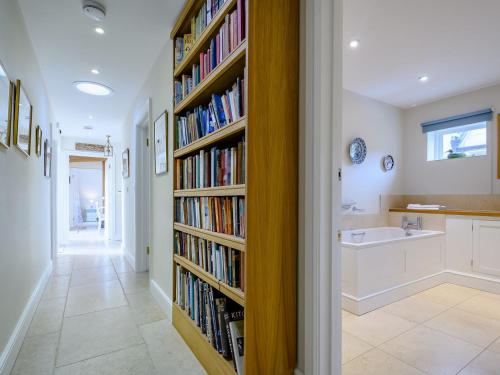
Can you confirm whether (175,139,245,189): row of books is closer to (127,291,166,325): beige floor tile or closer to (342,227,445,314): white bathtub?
(127,291,166,325): beige floor tile

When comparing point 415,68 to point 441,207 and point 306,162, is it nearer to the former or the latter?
point 441,207

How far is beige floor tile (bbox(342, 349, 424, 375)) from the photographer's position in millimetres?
1544

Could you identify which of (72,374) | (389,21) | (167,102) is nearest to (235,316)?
(72,374)

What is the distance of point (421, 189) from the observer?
4.15 metres

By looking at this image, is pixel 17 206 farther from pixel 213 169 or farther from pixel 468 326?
pixel 468 326

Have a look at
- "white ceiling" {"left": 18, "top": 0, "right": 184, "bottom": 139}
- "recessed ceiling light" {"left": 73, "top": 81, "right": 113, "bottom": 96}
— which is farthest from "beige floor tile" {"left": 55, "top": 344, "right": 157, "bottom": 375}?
"recessed ceiling light" {"left": 73, "top": 81, "right": 113, "bottom": 96}

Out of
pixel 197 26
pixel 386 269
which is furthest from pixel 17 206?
pixel 386 269

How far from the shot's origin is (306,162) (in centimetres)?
121

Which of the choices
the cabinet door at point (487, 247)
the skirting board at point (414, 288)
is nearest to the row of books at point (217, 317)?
the skirting board at point (414, 288)

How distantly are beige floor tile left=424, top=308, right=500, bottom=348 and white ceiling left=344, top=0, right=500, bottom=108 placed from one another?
2520 mm

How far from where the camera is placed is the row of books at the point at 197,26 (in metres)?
1.53

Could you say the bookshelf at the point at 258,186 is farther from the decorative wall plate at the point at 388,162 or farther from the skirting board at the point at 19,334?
the decorative wall plate at the point at 388,162

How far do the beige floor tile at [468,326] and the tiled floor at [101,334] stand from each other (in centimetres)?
192

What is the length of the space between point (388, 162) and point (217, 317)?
12.3 feet
